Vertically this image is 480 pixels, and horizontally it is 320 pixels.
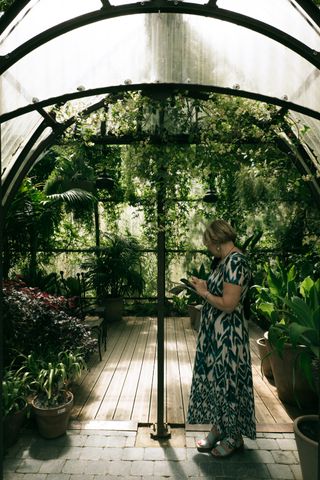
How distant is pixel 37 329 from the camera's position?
3641mm

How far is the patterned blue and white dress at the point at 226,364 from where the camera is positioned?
260 centimetres

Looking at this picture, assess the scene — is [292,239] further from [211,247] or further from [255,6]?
[255,6]

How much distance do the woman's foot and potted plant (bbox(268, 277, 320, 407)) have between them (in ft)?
2.08

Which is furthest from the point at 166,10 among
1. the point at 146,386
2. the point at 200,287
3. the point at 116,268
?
the point at 116,268

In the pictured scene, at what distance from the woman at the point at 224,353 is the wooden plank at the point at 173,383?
687mm

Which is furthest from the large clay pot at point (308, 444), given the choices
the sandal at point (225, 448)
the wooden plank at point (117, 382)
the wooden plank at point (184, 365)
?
the wooden plank at point (117, 382)

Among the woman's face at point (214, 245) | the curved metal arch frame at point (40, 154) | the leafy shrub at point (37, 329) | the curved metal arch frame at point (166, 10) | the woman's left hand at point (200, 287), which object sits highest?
the curved metal arch frame at point (166, 10)

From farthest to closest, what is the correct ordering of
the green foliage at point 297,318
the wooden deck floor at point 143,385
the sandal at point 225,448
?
the wooden deck floor at point 143,385 < the sandal at point 225,448 < the green foliage at point 297,318

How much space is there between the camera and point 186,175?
2977mm

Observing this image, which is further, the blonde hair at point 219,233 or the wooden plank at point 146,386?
the wooden plank at point 146,386

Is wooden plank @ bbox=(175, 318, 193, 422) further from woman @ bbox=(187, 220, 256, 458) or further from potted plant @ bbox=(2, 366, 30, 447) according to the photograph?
potted plant @ bbox=(2, 366, 30, 447)

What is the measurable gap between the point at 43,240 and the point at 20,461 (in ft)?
14.5

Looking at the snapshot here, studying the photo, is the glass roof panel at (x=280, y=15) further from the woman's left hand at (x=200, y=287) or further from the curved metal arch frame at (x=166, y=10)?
the woman's left hand at (x=200, y=287)

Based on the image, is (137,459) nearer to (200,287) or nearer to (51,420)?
(51,420)
